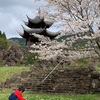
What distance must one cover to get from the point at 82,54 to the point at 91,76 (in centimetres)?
376

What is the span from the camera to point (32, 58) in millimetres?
35688

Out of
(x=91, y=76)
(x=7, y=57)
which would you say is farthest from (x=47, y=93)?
(x=7, y=57)

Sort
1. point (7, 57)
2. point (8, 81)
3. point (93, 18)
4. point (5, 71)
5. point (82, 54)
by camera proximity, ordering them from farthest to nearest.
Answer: point (7, 57)
point (5, 71)
point (8, 81)
point (82, 54)
point (93, 18)

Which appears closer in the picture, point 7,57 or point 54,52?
point 54,52

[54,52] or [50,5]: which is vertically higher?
[50,5]

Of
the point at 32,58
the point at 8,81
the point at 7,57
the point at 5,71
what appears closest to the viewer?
the point at 8,81

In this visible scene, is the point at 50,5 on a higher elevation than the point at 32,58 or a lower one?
higher

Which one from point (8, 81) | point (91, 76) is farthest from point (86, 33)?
point (8, 81)

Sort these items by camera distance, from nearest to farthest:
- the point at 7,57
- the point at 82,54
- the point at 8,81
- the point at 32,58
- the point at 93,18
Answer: the point at 93,18
the point at 82,54
the point at 8,81
the point at 32,58
the point at 7,57

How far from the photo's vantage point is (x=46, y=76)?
912 inches

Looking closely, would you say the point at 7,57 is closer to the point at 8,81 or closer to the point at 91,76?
the point at 8,81

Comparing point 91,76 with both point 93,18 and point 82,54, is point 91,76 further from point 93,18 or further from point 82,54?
point 93,18

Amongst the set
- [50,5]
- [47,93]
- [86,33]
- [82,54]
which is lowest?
[47,93]

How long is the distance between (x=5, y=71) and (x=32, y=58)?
6.66 meters
